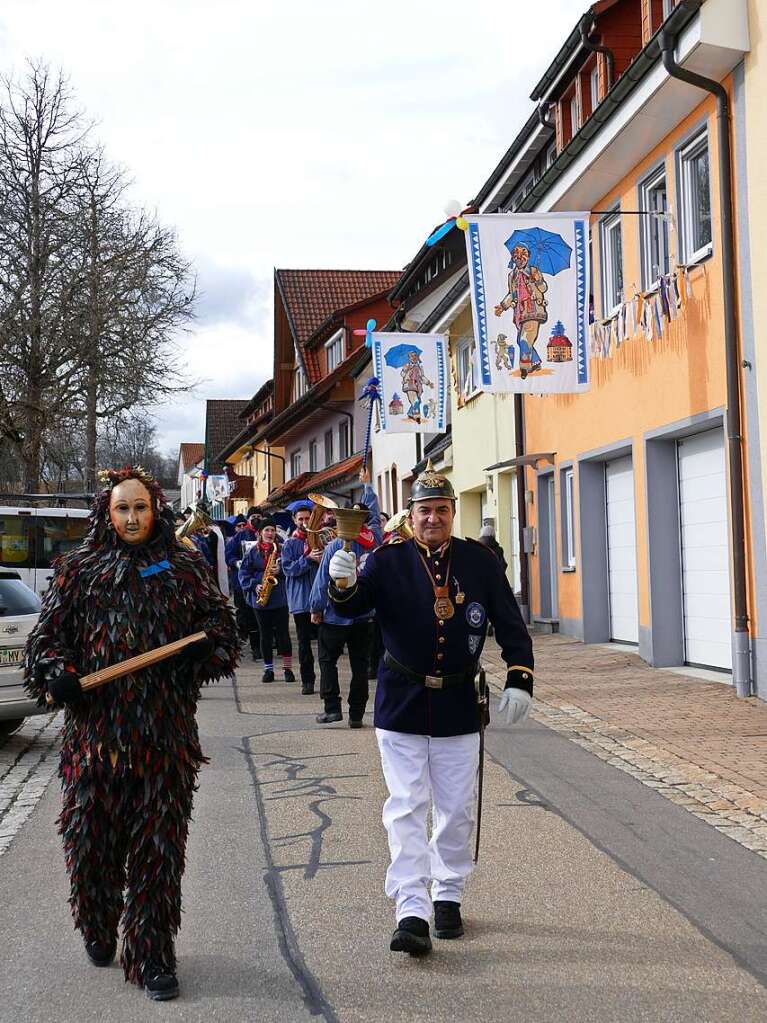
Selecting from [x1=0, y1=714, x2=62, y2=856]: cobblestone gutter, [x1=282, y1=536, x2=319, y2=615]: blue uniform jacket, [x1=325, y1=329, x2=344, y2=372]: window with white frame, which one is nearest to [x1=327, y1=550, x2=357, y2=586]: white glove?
[x1=0, y1=714, x2=62, y2=856]: cobblestone gutter

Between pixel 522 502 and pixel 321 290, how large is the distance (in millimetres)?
28761

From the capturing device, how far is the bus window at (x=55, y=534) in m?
26.8

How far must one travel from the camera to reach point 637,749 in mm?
9344

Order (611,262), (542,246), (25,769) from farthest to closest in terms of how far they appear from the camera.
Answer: (611,262) < (542,246) < (25,769)

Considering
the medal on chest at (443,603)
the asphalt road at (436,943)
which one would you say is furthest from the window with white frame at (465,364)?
the medal on chest at (443,603)

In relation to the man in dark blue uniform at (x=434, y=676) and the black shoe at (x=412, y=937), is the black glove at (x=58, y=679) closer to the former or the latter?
the man in dark blue uniform at (x=434, y=676)

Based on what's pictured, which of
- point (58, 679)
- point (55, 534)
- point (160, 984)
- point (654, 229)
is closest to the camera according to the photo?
point (160, 984)

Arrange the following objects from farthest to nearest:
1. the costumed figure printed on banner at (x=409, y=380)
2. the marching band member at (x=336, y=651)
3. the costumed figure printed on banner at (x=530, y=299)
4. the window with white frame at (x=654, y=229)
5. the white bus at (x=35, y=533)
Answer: the white bus at (x=35, y=533)
the costumed figure printed on banner at (x=409, y=380)
the window with white frame at (x=654, y=229)
the costumed figure printed on banner at (x=530, y=299)
the marching band member at (x=336, y=651)

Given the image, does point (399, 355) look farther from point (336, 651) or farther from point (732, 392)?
point (336, 651)

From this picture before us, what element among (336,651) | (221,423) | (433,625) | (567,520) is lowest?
(336,651)

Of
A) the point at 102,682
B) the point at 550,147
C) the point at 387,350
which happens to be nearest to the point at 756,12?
the point at 550,147

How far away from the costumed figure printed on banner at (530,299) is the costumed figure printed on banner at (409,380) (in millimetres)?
8822

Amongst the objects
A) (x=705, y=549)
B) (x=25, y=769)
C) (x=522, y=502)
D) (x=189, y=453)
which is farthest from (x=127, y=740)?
(x=189, y=453)

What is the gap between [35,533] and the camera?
2672cm
